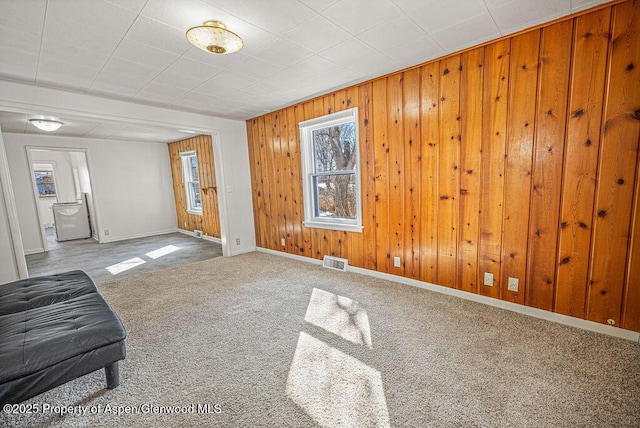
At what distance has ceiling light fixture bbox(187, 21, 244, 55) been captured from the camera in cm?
181

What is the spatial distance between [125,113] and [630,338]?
5474 millimetres

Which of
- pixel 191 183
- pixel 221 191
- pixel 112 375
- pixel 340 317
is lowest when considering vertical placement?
pixel 340 317

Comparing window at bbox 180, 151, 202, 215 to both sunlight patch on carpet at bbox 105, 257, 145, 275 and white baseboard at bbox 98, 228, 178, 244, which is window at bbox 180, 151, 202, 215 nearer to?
white baseboard at bbox 98, 228, 178, 244

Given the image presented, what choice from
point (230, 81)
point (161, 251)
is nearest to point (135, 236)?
point (161, 251)

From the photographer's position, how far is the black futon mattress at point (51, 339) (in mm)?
1271

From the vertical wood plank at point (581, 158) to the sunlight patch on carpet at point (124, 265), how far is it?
5387 millimetres

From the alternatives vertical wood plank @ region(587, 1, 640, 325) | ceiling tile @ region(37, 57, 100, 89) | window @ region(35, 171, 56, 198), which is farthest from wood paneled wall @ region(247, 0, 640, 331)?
window @ region(35, 171, 56, 198)

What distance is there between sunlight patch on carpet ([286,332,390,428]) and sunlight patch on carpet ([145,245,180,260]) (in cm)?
411

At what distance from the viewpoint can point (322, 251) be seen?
4.01 meters

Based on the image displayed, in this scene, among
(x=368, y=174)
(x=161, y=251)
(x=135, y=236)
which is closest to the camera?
(x=368, y=174)

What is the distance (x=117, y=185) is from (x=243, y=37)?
6030 mm

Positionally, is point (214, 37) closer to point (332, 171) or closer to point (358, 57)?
point (358, 57)

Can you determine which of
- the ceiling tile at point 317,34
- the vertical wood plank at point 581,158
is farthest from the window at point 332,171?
the vertical wood plank at point 581,158

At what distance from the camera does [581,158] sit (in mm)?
2029
